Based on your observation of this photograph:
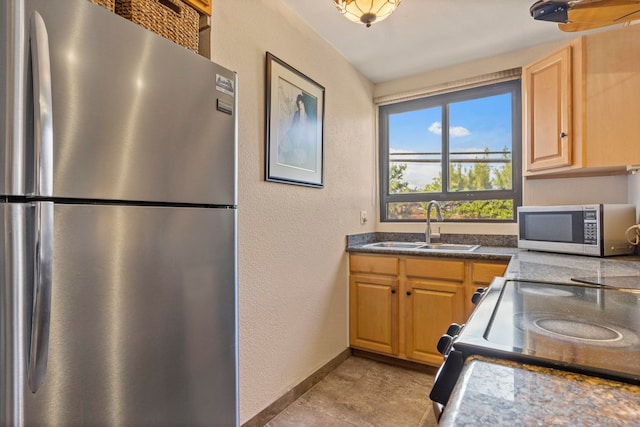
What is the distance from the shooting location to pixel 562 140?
1.95 meters

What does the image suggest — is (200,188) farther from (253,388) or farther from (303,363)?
(303,363)

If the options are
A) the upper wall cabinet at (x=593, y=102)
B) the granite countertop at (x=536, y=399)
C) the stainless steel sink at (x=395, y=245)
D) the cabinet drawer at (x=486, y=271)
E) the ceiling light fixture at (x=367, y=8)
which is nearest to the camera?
the granite countertop at (x=536, y=399)

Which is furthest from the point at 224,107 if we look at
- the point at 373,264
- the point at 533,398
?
the point at 373,264

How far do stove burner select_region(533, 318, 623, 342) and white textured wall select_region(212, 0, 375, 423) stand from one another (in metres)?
1.25

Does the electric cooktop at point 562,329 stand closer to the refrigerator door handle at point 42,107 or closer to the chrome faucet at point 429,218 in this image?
the refrigerator door handle at point 42,107

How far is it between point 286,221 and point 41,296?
1.31 m

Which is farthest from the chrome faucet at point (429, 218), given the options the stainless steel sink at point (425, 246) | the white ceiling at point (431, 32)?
the white ceiling at point (431, 32)

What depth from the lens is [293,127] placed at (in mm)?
1957

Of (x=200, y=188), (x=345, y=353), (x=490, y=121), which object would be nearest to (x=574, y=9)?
(x=490, y=121)

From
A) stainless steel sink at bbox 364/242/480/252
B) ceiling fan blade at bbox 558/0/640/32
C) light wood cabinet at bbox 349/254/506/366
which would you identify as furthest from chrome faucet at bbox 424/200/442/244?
ceiling fan blade at bbox 558/0/640/32

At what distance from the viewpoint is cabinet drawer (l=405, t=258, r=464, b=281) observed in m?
2.15

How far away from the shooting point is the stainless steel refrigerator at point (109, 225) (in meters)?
0.65

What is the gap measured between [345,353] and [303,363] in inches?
22.1

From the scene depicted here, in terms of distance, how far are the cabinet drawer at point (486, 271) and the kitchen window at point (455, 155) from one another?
707 millimetres
